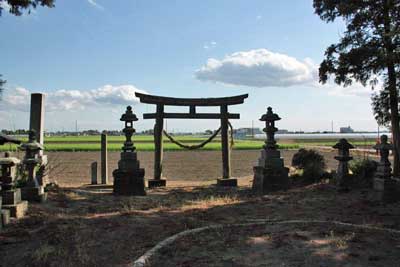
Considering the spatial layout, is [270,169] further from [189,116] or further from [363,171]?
[189,116]

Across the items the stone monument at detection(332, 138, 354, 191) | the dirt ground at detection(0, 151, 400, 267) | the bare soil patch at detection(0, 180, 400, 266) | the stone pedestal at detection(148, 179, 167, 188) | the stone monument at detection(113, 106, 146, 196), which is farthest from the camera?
the stone pedestal at detection(148, 179, 167, 188)

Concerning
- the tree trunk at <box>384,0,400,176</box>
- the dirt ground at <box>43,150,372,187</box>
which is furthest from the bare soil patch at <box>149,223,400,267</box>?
the dirt ground at <box>43,150,372,187</box>

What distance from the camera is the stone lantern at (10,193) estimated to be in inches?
259

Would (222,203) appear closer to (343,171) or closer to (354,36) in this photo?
(343,171)

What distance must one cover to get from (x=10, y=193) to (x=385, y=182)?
830 cm

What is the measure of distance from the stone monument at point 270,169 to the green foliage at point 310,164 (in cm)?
141

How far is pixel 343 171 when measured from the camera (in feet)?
31.6

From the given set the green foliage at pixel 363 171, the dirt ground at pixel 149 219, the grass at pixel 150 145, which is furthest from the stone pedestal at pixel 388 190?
the grass at pixel 150 145

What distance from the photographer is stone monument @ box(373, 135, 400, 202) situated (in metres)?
8.05

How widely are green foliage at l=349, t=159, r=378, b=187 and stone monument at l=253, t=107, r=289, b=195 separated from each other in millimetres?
2155

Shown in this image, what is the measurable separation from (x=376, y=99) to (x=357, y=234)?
6661 millimetres

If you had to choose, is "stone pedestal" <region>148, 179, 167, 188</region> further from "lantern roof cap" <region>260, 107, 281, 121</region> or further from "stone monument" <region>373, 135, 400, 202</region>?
"stone monument" <region>373, 135, 400, 202</region>

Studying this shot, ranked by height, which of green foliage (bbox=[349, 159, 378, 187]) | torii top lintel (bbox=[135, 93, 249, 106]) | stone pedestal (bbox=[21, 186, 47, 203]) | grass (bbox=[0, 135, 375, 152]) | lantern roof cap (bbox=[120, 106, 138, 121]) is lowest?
stone pedestal (bbox=[21, 186, 47, 203])

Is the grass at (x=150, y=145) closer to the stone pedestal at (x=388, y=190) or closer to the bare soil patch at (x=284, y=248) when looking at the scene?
the bare soil patch at (x=284, y=248)
